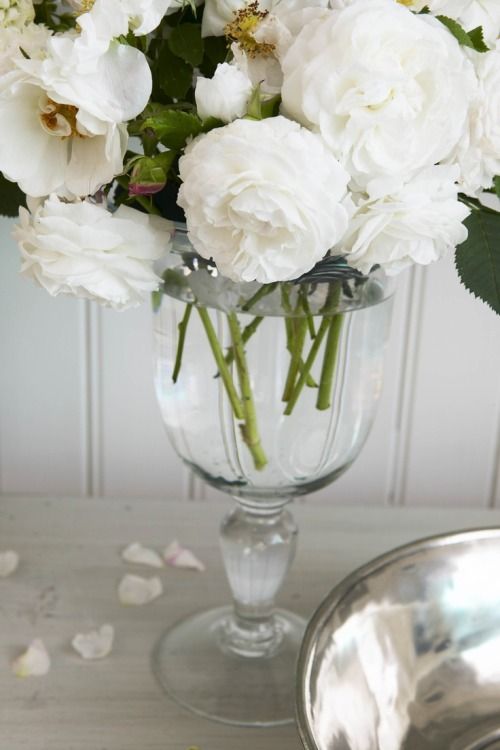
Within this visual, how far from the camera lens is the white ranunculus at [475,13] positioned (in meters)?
0.57

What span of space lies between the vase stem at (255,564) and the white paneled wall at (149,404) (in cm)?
26

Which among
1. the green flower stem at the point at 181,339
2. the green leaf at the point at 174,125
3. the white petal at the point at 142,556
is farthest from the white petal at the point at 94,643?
the green leaf at the point at 174,125

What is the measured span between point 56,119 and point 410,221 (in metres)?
0.20

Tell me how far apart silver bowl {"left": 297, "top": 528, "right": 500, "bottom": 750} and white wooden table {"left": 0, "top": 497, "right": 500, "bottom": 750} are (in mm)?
93

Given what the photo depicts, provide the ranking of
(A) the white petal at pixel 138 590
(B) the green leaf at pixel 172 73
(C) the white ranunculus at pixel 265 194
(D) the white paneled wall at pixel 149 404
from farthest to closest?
(D) the white paneled wall at pixel 149 404 < (A) the white petal at pixel 138 590 < (B) the green leaf at pixel 172 73 < (C) the white ranunculus at pixel 265 194

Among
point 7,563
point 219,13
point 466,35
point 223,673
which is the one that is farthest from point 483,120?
point 7,563

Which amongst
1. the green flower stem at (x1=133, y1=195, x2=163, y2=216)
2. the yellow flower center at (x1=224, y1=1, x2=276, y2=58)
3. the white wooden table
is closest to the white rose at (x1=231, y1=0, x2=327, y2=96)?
the yellow flower center at (x1=224, y1=1, x2=276, y2=58)

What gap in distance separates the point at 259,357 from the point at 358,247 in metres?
0.17

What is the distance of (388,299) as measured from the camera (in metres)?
0.75

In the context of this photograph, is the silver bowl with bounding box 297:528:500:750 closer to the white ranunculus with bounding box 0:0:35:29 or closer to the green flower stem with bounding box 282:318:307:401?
the green flower stem with bounding box 282:318:307:401

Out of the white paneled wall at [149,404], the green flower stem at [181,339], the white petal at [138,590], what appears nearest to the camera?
the green flower stem at [181,339]

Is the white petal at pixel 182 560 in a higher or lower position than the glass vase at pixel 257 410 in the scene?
lower

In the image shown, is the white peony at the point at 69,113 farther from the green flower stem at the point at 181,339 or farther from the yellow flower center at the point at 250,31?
the green flower stem at the point at 181,339

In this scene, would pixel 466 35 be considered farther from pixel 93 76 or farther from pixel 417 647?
pixel 417 647
